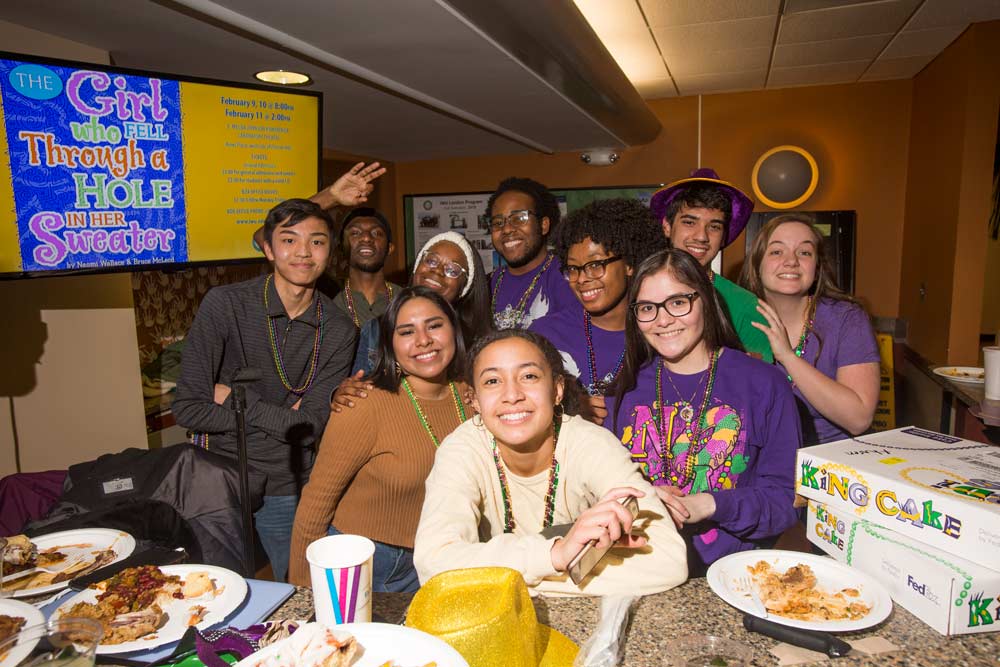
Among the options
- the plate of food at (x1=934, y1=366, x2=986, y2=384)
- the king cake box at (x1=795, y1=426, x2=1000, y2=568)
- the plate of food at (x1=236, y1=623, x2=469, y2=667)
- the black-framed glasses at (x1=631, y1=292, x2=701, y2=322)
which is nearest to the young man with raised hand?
the black-framed glasses at (x1=631, y1=292, x2=701, y2=322)

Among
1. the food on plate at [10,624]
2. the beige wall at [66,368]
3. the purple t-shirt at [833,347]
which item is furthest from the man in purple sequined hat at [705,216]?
the beige wall at [66,368]

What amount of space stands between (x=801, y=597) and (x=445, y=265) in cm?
190

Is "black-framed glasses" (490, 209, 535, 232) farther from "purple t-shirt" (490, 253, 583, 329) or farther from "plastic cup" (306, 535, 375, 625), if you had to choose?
"plastic cup" (306, 535, 375, 625)

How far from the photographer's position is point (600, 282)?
2100 millimetres

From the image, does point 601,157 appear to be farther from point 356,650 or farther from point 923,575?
point 356,650

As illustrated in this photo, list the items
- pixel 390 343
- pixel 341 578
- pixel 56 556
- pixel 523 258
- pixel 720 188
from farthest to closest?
pixel 523 258
pixel 720 188
pixel 390 343
pixel 56 556
pixel 341 578

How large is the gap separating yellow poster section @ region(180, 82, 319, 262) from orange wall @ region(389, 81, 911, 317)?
406 cm

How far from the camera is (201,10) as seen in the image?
2035mm

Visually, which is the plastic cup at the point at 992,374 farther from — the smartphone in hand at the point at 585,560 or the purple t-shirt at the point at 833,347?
the smartphone in hand at the point at 585,560

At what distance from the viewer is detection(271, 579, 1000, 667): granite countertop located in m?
1.05

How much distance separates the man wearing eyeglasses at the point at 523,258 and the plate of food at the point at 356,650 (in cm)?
203

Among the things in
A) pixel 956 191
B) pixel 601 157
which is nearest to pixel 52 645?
pixel 956 191

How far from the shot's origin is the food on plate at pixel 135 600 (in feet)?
3.61

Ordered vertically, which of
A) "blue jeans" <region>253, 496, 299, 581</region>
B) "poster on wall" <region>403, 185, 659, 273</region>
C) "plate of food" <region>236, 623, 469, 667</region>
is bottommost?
"blue jeans" <region>253, 496, 299, 581</region>
